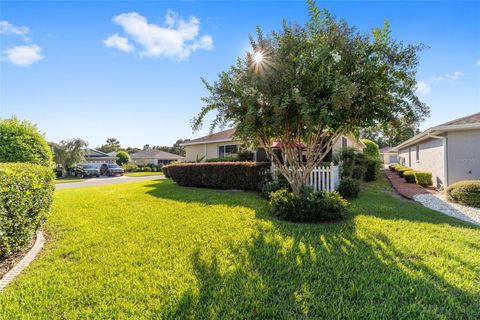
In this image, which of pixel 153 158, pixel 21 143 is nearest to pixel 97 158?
pixel 153 158

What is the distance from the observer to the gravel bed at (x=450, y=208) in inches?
264

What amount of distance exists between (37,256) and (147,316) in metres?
3.11

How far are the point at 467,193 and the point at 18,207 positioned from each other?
12.9 meters

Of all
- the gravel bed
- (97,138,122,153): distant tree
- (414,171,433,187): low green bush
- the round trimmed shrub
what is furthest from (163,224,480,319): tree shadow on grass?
(97,138,122,153): distant tree

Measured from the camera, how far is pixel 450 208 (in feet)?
25.4

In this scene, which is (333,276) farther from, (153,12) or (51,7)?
(51,7)

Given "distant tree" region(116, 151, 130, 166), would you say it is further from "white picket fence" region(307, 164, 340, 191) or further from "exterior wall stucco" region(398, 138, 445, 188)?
"exterior wall stucco" region(398, 138, 445, 188)

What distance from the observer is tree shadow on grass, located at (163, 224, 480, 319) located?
257 cm

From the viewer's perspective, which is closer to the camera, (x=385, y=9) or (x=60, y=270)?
(x=60, y=270)

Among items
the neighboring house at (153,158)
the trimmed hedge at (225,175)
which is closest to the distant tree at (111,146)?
the neighboring house at (153,158)

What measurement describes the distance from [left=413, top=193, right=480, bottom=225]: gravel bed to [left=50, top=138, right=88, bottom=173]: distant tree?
112 feet

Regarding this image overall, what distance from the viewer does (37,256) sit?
4.11 metres

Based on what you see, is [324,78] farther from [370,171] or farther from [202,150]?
[202,150]

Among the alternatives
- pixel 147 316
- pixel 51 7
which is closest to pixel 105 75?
pixel 51 7
